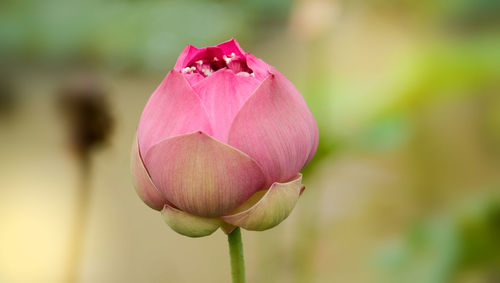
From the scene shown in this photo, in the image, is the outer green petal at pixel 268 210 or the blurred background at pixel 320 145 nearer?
the outer green petal at pixel 268 210

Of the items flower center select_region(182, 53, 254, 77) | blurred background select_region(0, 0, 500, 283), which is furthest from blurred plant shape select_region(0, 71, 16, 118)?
flower center select_region(182, 53, 254, 77)

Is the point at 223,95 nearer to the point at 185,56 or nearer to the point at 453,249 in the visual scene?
the point at 185,56

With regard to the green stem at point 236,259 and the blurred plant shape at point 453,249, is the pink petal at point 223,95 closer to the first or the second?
the green stem at point 236,259

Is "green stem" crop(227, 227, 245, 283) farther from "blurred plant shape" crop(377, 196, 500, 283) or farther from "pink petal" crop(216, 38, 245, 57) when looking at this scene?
"blurred plant shape" crop(377, 196, 500, 283)

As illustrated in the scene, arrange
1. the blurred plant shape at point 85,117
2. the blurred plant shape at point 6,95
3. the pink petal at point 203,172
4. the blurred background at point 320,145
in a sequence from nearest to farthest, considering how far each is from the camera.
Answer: the pink petal at point 203,172
the blurred plant shape at point 85,117
the blurred background at point 320,145
the blurred plant shape at point 6,95

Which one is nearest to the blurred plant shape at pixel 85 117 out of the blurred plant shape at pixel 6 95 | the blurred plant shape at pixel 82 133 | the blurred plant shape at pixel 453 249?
the blurred plant shape at pixel 82 133

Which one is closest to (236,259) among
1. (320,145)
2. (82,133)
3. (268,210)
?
(268,210)
